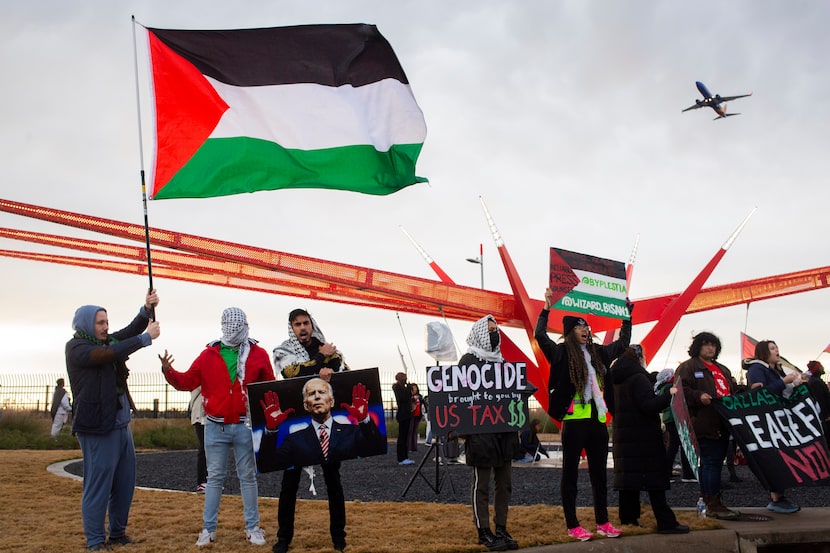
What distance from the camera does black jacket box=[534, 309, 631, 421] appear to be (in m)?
7.05

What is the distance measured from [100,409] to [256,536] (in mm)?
1543

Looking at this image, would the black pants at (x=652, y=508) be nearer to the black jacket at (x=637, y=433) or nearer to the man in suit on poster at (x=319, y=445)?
the black jacket at (x=637, y=433)

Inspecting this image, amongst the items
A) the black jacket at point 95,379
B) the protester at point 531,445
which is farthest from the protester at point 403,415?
the black jacket at point 95,379

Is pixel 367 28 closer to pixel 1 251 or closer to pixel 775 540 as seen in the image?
pixel 775 540

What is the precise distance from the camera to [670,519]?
282 inches

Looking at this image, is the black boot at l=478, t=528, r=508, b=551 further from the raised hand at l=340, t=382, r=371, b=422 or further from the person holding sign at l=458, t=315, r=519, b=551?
the raised hand at l=340, t=382, r=371, b=422

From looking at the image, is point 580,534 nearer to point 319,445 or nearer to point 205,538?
point 319,445

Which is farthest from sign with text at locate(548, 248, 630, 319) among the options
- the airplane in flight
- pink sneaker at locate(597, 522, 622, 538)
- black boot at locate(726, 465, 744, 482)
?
the airplane in flight

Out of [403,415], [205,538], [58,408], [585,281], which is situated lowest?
[205,538]

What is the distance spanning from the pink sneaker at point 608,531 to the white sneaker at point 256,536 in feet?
8.74

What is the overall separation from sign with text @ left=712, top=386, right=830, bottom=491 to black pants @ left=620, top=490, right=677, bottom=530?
126 cm

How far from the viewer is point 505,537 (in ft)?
21.6

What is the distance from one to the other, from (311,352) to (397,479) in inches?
245

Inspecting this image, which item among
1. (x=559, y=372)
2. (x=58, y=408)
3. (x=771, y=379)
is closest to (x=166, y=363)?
(x=559, y=372)
